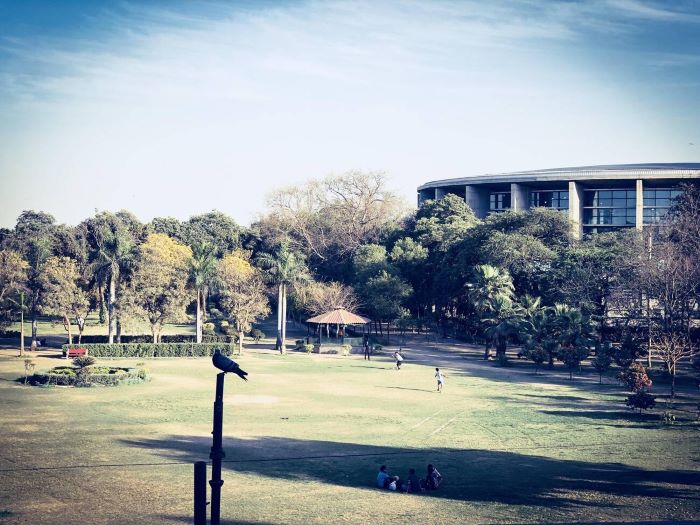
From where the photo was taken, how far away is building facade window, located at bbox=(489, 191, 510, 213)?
108500 millimetres

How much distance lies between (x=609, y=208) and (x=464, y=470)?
80726mm

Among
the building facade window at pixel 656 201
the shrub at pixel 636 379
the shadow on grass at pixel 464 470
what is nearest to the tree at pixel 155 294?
the shadow on grass at pixel 464 470

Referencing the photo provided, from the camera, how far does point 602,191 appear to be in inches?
3925

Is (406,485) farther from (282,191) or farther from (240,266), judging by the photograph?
(282,191)

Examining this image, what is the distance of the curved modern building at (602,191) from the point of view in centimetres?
9119

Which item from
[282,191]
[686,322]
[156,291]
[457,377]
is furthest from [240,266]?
[686,322]

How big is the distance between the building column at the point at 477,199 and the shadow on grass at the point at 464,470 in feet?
271

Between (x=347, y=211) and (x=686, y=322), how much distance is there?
55.9 m

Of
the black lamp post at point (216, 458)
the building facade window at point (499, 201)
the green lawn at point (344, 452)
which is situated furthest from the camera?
the building facade window at point (499, 201)

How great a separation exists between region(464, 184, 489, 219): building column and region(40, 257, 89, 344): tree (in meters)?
62.0

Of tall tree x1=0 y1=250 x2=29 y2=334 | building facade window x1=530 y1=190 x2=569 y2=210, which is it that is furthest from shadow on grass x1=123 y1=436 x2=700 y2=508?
building facade window x1=530 y1=190 x2=569 y2=210

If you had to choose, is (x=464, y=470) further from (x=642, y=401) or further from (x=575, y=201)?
(x=575, y=201)

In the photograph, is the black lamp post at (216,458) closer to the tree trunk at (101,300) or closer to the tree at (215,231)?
the tree trunk at (101,300)

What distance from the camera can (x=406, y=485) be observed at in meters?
23.1
